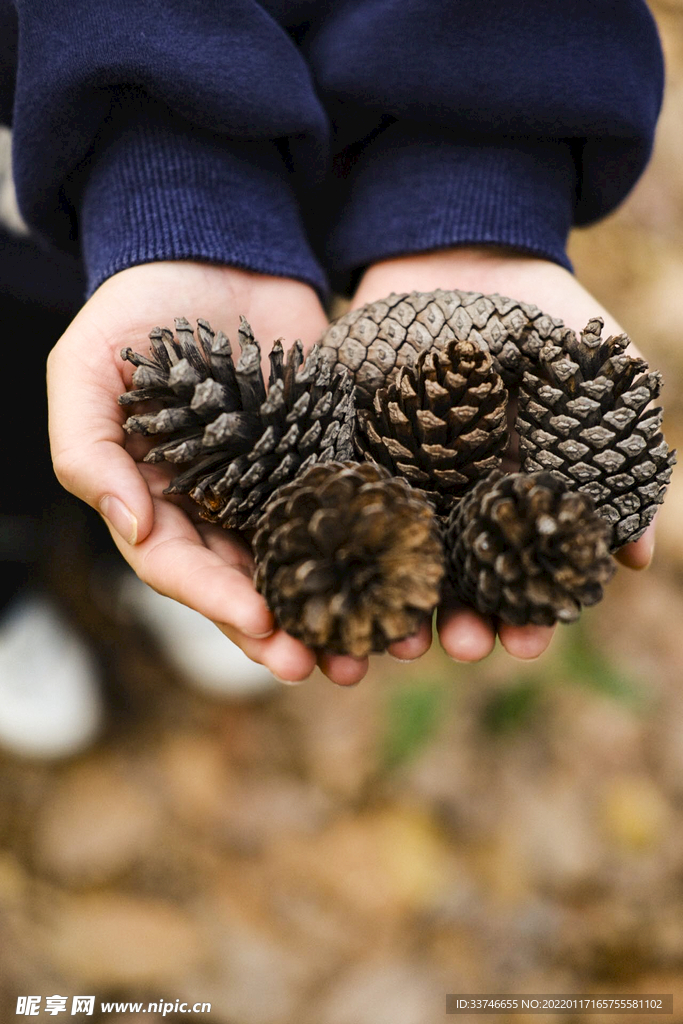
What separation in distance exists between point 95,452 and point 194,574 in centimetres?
21

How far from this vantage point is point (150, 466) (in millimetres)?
1047

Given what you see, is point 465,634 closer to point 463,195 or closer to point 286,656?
point 286,656

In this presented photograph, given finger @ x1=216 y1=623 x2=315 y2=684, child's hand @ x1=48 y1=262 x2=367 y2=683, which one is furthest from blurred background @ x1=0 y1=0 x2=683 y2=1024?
finger @ x1=216 y1=623 x2=315 y2=684

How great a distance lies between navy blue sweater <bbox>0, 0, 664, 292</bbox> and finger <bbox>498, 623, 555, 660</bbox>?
0.71 metres

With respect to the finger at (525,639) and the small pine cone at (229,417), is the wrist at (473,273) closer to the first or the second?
the small pine cone at (229,417)

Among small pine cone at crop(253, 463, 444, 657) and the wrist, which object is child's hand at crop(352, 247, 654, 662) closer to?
the wrist

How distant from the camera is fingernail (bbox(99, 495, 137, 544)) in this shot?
924 mm

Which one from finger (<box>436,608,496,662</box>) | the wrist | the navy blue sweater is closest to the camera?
finger (<box>436,608,496,662</box>)

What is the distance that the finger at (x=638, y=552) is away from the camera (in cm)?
108

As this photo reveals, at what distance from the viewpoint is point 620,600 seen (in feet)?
6.48

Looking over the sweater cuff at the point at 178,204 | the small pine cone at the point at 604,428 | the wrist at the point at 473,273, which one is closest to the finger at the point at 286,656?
the small pine cone at the point at 604,428

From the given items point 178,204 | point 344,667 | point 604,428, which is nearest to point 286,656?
point 344,667

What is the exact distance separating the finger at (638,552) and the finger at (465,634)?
0.29 m

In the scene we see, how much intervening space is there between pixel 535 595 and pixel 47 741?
1422mm
